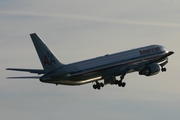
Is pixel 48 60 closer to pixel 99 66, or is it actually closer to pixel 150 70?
pixel 99 66

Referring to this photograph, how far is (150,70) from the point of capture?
399ft

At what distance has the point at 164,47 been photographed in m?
134

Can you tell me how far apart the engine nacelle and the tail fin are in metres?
18.9

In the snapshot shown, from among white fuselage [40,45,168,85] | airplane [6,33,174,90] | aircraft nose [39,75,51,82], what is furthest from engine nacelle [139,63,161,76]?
aircraft nose [39,75,51,82]

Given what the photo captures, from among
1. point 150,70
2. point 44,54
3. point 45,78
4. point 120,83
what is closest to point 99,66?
point 120,83

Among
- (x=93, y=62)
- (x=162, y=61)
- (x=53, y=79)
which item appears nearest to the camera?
(x=53, y=79)

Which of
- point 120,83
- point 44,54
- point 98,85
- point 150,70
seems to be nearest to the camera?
point 44,54

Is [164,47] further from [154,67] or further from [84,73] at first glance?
[84,73]

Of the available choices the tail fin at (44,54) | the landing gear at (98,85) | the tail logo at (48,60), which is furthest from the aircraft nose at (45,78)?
the landing gear at (98,85)

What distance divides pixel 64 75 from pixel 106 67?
11.6 metres

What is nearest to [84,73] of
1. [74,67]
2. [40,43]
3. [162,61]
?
[74,67]

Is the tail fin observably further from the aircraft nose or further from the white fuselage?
the aircraft nose

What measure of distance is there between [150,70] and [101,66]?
31.5 ft

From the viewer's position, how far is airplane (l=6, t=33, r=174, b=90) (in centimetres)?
11169
